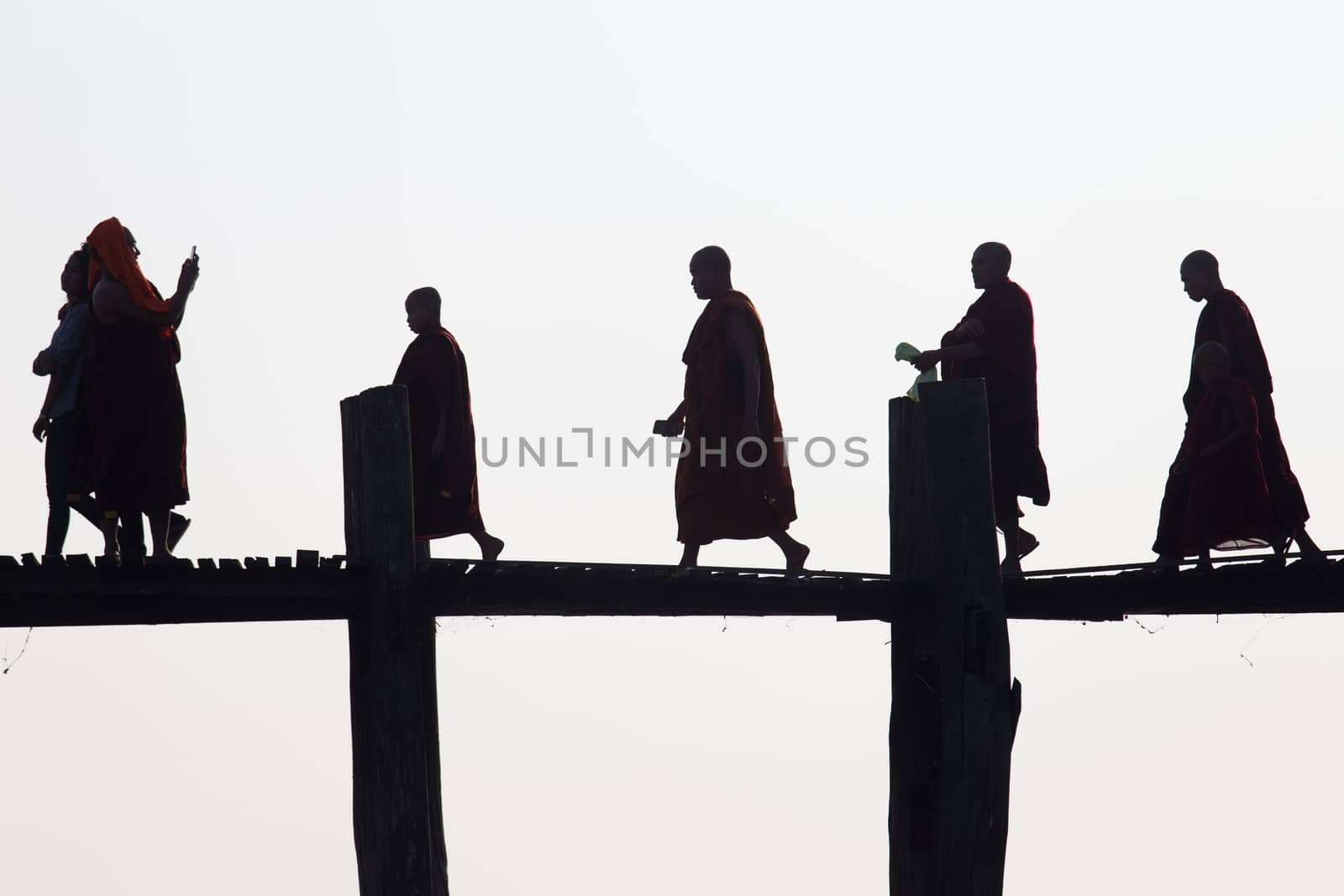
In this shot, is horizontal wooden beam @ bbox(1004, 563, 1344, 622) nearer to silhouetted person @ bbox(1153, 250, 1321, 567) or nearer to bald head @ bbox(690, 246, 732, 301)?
silhouetted person @ bbox(1153, 250, 1321, 567)

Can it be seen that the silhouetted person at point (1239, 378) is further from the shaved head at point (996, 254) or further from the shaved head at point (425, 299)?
the shaved head at point (425, 299)

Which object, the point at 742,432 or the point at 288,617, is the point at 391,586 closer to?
the point at 288,617

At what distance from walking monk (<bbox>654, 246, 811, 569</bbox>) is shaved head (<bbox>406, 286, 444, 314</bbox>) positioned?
1.20 meters

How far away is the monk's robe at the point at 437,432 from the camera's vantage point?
30.5 feet

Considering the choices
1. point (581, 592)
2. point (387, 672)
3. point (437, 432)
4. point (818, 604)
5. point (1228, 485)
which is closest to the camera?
point (387, 672)

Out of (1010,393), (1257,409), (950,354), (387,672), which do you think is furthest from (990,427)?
(387,672)

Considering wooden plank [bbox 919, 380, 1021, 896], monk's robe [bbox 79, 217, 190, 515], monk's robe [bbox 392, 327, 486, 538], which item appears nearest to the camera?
monk's robe [bbox 79, 217, 190, 515]

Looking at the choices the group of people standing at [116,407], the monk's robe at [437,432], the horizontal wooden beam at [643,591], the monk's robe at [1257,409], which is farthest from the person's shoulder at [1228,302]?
the group of people standing at [116,407]

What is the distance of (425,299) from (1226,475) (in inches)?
138

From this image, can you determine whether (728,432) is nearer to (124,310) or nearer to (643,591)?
(643,591)

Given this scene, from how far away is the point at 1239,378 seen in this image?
8758 millimetres

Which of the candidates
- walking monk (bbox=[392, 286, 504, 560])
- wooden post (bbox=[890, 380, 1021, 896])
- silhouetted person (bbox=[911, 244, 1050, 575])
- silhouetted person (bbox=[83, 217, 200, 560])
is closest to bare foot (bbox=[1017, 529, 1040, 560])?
silhouetted person (bbox=[911, 244, 1050, 575])

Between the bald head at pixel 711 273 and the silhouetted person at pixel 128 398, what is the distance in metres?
2.22

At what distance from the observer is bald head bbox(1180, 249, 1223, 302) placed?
8914mm
